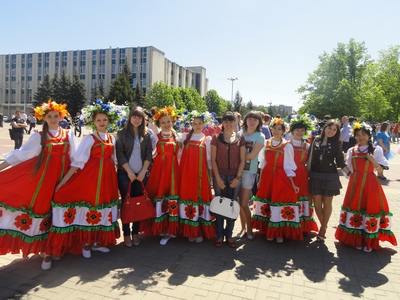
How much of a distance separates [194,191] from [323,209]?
2037mm

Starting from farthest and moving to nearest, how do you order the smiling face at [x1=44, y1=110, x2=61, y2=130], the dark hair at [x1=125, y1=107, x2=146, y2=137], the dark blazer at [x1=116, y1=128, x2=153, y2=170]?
the dark hair at [x1=125, y1=107, x2=146, y2=137] → the dark blazer at [x1=116, y1=128, x2=153, y2=170] → the smiling face at [x1=44, y1=110, x2=61, y2=130]

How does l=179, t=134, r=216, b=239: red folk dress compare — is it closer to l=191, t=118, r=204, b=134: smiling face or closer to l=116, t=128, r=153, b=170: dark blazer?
l=191, t=118, r=204, b=134: smiling face

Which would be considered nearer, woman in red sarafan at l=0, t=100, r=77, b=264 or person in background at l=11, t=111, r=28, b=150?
woman in red sarafan at l=0, t=100, r=77, b=264

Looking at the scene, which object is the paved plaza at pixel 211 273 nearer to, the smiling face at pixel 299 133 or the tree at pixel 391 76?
the smiling face at pixel 299 133

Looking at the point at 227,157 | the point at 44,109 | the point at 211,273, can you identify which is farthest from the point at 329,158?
the point at 44,109

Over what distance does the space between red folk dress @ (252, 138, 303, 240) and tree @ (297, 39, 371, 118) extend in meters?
29.9

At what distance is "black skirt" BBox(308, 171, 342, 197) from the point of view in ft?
14.8

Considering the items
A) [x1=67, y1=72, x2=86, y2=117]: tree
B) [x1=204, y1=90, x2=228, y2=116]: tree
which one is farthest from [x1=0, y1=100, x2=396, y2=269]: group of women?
[x1=204, y1=90, x2=228, y2=116]: tree

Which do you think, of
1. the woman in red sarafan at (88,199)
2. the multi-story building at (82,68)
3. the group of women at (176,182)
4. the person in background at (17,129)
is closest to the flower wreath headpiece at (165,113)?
the group of women at (176,182)

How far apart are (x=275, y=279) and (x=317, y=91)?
34.1 metres

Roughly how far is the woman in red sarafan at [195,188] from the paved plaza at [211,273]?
0.26 m

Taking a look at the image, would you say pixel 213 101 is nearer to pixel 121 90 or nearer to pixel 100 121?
pixel 121 90

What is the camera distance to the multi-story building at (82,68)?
232 ft

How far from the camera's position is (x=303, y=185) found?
4820 millimetres
